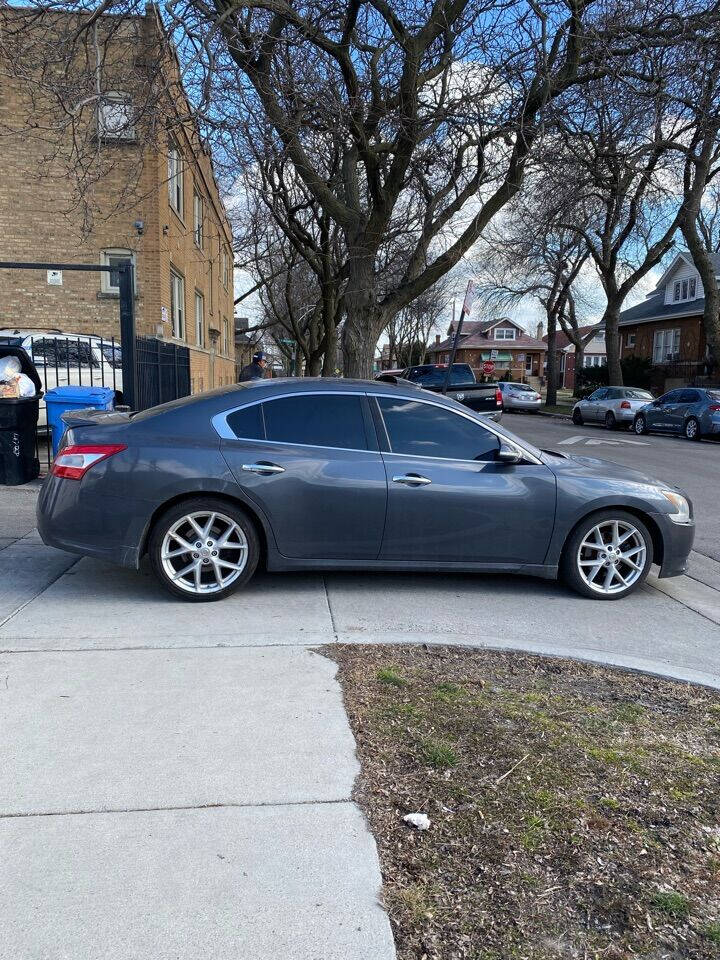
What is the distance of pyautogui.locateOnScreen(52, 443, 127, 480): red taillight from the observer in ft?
16.0

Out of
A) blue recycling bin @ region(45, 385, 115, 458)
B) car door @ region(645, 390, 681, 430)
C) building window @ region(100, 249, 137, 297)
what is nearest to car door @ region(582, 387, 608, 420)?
car door @ region(645, 390, 681, 430)

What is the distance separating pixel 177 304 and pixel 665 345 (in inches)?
1245

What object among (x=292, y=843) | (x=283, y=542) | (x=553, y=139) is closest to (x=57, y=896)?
(x=292, y=843)

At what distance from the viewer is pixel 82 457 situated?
490 centimetres

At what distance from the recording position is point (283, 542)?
5.02 meters

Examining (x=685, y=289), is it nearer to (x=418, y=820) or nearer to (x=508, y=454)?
(x=508, y=454)

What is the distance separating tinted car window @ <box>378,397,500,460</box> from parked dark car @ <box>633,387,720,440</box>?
56.7ft

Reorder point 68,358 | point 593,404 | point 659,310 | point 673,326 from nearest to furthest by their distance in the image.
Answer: point 68,358 < point 593,404 < point 673,326 < point 659,310

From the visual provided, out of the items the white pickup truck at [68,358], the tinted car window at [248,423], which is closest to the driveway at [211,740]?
the tinted car window at [248,423]

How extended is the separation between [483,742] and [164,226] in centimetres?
1728

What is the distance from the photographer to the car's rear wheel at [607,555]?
210 inches

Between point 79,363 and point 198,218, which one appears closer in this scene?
point 79,363

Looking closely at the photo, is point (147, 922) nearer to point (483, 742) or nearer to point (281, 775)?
point (281, 775)

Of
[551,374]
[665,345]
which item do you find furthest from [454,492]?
[665,345]
